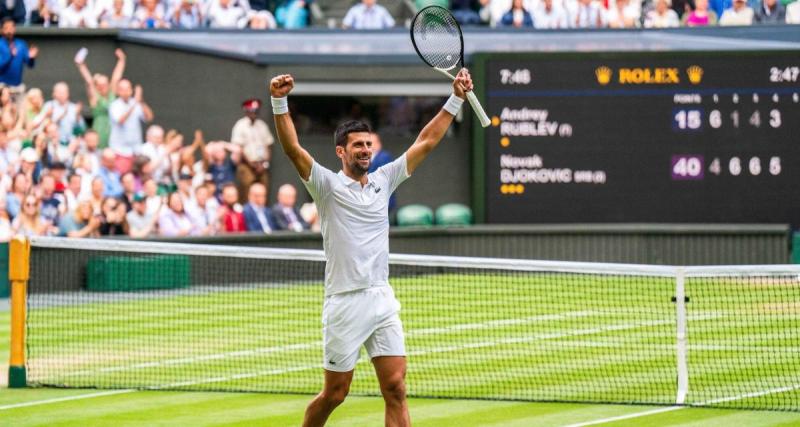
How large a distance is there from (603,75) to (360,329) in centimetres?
1642

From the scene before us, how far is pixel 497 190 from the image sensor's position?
2575 cm

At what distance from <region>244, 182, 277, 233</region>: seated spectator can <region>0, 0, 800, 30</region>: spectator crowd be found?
4.72 meters

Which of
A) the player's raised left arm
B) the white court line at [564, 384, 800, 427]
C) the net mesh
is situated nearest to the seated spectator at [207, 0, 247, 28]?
the white court line at [564, 384, 800, 427]

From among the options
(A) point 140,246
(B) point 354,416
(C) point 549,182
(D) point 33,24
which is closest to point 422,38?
(B) point 354,416

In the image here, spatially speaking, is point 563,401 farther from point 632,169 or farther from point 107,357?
point 632,169

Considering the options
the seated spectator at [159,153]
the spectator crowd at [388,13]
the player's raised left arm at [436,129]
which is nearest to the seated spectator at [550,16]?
the spectator crowd at [388,13]

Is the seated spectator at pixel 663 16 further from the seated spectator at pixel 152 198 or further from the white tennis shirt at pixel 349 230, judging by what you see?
the white tennis shirt at pixel 349 230

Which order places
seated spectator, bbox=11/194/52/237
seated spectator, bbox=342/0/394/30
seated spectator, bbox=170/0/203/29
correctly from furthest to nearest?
seated spectator, bbox=342/0/394/30 → seated spectator, bbox=170/0/203/29 → seated spectator, bbox=11/194/52/237

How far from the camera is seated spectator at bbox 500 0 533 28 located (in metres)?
28.4

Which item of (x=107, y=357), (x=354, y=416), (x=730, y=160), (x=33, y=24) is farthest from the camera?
(x=33, y=24)

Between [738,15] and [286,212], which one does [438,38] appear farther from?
[738,15]

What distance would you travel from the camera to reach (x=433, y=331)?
17.8 metres

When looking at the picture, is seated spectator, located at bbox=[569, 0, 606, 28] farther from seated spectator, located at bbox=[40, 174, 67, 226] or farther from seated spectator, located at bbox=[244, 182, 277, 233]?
seated spectator, located at bbox=[40, 174, 67, 226]

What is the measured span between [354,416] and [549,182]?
539 inches
